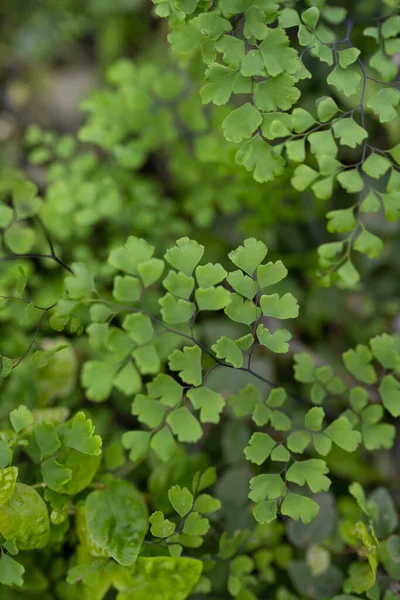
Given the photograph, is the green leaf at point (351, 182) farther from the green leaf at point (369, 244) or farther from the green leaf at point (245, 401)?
the green leaf at point (245, 401)

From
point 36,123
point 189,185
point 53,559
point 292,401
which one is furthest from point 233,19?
point 36,123

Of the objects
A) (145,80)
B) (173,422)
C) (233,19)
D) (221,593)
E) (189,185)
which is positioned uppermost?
(233,19)

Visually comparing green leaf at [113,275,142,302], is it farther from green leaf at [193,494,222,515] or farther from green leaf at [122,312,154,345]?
green leaf at [193,494,222,515]

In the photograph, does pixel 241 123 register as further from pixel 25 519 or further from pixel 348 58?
pixel 25 519

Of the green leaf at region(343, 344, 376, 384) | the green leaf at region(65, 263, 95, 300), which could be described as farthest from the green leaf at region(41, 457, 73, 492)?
the green leaf at region(343, 344, 376, 384)

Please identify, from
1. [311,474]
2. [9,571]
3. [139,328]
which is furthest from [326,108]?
[9,571]

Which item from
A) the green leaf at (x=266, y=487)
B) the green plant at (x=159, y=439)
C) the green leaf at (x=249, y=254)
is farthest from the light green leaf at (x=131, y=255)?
the green leaf at (x=266, y=487)

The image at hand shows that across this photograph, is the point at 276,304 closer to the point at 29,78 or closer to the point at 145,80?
the point at 145,80
